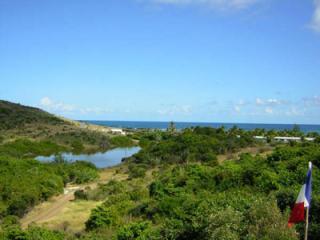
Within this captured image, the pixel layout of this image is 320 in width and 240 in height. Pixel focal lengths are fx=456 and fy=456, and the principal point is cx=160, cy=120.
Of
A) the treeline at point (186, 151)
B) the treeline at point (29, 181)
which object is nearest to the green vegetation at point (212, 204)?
the treeline at point (186, 151)

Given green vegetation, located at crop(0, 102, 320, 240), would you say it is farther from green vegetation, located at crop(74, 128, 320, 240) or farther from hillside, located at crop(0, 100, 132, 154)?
hillside, located at crop(0, 100, 132, 154)

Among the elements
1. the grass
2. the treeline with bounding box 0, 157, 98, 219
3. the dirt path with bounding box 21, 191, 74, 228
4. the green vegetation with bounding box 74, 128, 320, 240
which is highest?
the green vegetation with bounding box 74, 128, 320, 240

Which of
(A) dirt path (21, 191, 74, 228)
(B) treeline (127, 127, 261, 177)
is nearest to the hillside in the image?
(B) treeline (127, 127, 261, 177)

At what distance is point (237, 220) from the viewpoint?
56.7 feet

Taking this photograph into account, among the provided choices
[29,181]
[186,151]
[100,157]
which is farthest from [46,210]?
[100,157]

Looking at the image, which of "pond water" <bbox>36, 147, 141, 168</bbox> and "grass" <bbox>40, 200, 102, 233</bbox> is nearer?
"grass" <bbox>40, 200, 102, 233</bbox>

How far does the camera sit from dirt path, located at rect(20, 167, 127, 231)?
92.5 ft

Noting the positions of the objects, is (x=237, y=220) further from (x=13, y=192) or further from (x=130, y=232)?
(x=13, y=192)

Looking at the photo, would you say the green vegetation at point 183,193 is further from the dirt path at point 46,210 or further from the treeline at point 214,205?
the dirt path at point 46,210

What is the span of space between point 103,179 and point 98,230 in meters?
24.4

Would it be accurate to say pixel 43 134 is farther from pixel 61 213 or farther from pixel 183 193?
pixel 183 193

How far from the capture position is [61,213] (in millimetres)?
31688

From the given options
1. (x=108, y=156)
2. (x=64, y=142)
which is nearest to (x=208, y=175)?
(x=108, y=156)

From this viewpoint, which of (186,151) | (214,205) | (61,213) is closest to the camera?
(214,205)
